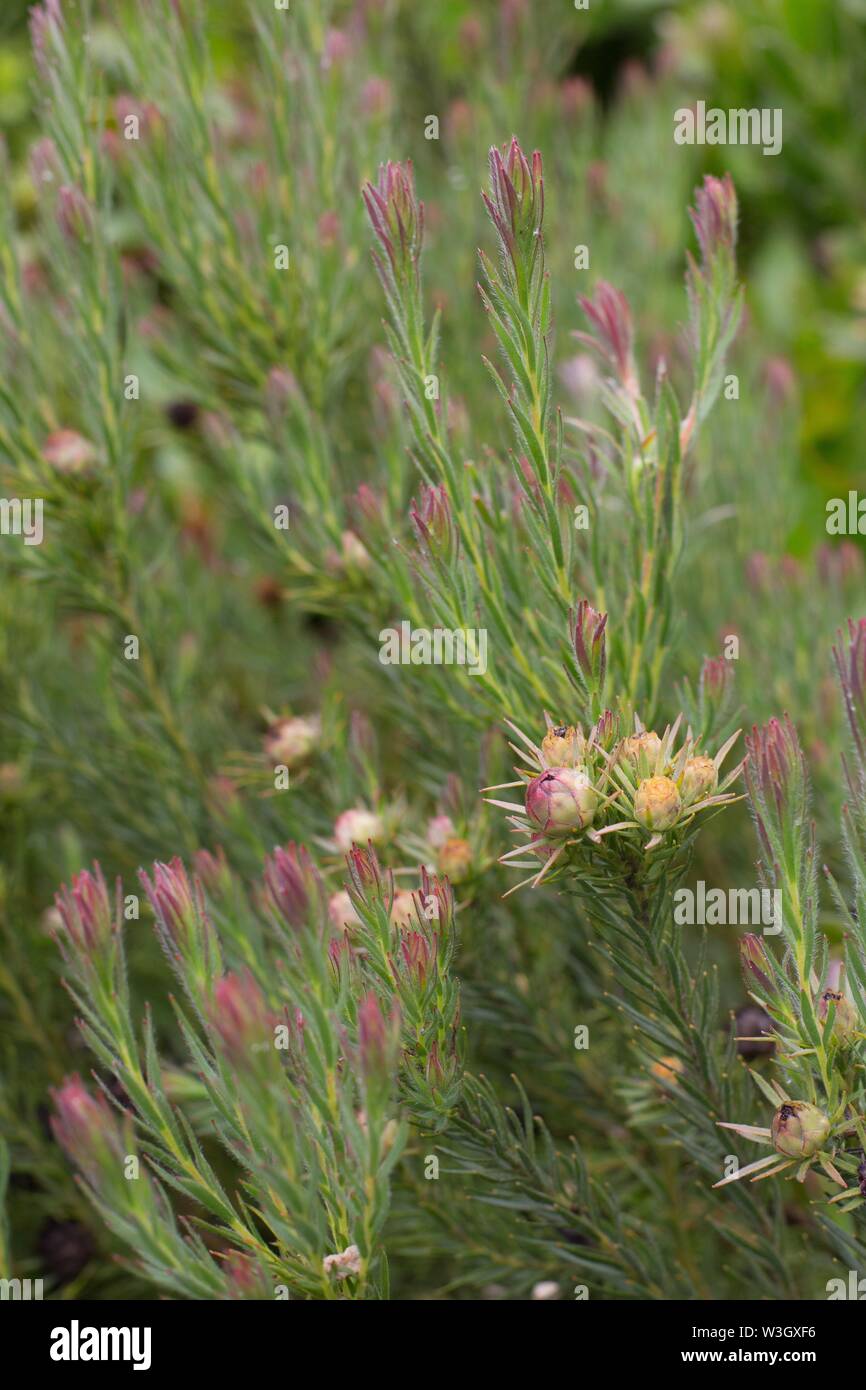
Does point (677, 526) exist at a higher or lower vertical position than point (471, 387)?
lower

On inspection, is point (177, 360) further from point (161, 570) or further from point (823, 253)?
point (823, 253)

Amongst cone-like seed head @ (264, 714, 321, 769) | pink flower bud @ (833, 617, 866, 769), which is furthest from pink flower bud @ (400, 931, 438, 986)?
cone-like seed head @ (264, 714, 321, 769)

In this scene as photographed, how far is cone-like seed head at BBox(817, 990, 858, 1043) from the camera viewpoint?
0.80 m

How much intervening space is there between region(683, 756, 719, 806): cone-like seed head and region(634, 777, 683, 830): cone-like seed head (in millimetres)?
12

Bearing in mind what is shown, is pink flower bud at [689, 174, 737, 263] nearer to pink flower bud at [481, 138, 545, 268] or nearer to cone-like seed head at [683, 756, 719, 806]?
pink flower bud at [481, 138, 545, 268]

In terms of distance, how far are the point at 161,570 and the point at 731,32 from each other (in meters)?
1.87

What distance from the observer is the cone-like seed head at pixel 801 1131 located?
0.77 meters

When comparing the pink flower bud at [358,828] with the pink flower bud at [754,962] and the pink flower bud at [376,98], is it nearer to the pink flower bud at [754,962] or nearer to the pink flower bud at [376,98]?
the pink flower bud at [754,962]

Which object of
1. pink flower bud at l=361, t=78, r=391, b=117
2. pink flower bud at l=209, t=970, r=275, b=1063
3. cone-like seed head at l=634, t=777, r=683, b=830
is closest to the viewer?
pink flower bud at l=209, t=970, r=275, b=1063

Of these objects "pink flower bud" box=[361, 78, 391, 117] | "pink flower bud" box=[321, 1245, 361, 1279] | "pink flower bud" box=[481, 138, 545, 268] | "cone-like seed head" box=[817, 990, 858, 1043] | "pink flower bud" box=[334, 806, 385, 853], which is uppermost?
"pink flower bud" box=[361, 78, 391, 117]

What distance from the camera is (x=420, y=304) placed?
890 millimetres

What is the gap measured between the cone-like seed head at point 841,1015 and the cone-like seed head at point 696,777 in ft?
0.53

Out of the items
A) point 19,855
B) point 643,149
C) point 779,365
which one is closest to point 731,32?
point 643,149

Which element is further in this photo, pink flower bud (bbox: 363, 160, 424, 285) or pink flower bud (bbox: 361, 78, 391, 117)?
pink flower bud (bbox: 361, 78, 391, 117)
